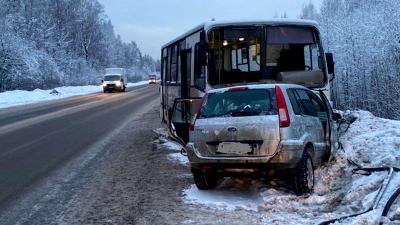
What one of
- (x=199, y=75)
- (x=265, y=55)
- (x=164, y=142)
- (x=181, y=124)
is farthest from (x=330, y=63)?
(x=164, y=142)

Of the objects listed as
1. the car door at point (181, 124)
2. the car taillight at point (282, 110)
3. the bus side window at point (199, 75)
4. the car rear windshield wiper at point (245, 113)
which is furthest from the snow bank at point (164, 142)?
the car taillight at point (282, 110)

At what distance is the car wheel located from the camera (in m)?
6.23

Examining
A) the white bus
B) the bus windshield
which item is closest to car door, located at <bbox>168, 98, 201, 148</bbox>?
the white bus

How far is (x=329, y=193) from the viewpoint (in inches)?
234

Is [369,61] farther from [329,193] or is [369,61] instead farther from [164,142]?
[329,193]

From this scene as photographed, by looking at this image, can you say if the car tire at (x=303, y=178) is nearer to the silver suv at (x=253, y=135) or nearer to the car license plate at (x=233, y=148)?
the silver suv at (x=253, y=135)

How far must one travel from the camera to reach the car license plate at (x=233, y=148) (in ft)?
19.0

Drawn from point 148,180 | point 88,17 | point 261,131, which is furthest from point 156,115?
point 88,17

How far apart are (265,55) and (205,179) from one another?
13.7ft

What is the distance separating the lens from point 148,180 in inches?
286

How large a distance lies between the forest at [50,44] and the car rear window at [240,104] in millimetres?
36536

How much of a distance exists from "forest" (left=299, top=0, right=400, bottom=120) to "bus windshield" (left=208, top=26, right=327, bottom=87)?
28.3 ft

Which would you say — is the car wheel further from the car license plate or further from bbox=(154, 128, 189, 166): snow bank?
bbox=(154, 128, 189, 166): snow bank

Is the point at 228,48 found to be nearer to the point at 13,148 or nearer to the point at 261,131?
the point at 261,131
